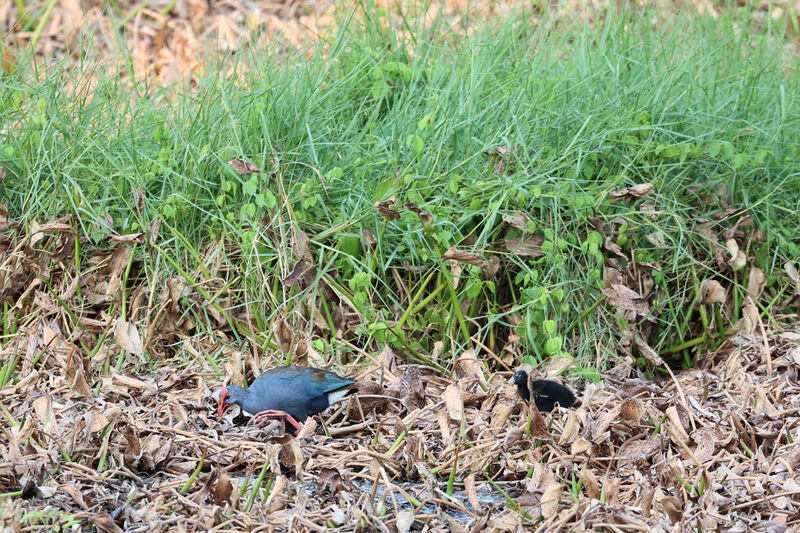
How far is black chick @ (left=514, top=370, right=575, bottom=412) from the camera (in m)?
2.73

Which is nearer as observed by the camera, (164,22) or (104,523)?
(104,523)

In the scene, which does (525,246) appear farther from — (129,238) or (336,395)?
(129,238)

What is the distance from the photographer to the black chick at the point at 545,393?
107 inches

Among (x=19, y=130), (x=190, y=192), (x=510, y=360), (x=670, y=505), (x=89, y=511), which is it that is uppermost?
(x=19, y=130)

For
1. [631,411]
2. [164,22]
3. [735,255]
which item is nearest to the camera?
[631,411]

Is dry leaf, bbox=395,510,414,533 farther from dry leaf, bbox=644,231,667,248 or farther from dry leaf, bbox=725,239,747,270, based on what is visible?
dry leaf, bbox=725,239,747,270

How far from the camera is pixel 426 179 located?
341 centimetres

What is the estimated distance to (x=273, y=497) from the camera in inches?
89.2

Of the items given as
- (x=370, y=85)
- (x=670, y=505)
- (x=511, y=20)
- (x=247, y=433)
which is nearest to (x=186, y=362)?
(x=247, y=433)

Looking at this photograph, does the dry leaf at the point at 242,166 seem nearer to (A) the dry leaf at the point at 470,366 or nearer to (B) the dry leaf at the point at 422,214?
(B) the dry leaf at the point at 422,214

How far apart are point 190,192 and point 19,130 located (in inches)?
31.4

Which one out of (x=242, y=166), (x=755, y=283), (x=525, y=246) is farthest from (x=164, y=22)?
(x=755, y=283)

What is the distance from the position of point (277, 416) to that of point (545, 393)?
2.68 ft

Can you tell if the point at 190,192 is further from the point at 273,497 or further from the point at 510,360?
the point at 273,497
